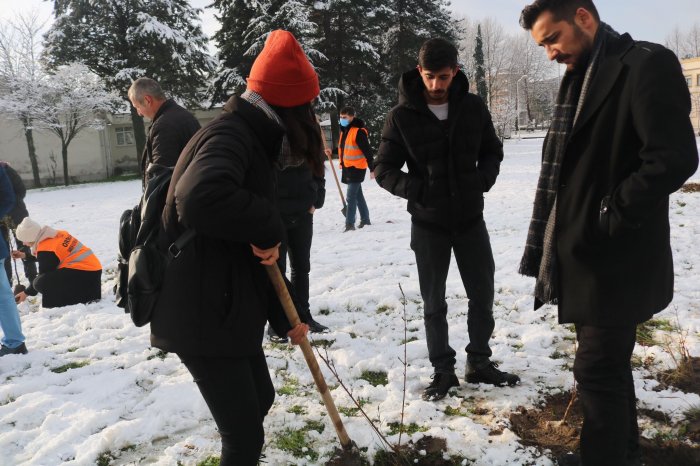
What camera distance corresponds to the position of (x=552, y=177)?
229cm

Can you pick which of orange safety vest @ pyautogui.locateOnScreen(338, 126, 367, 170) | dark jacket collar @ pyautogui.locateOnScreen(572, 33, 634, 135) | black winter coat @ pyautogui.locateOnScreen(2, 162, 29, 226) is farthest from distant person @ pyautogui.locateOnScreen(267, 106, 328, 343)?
black winter coat @ pyautogui.locateOnScreen(2, 162, 29, 226)

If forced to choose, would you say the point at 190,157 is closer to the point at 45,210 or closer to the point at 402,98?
the point at 402,98

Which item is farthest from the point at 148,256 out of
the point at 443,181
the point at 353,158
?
the point at 353,158

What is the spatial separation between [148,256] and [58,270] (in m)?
4.52

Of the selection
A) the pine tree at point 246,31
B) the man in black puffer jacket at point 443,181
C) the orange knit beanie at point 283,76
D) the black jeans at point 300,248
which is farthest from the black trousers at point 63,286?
the pine tree at point 246,31

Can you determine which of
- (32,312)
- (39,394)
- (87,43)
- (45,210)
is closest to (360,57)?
(87,43)

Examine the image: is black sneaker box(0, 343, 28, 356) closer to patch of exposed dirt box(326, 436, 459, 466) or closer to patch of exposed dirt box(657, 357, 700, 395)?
patch of exposed dirt box(326, 436, 459, 466)

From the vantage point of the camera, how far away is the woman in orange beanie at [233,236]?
68.4 inches

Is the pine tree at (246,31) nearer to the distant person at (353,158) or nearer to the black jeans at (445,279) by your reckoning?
the distant person at (353,158)

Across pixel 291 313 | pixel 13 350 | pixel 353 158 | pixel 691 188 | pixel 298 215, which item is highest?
pixel 353 158

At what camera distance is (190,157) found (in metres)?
1.84

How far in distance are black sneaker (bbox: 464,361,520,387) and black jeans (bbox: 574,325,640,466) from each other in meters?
1.12

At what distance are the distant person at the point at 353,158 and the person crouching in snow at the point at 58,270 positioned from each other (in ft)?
14.0

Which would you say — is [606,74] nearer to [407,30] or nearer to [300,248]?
[300,248]
